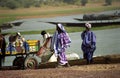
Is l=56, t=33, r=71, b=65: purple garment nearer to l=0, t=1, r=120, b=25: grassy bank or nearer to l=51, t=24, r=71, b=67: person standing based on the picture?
l=51, t=24, r=71, b=67: person standing

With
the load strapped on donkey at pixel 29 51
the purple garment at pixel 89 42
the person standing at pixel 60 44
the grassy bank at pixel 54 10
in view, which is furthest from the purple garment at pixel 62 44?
the grassy bank at pixel 54 10

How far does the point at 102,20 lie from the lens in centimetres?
1677

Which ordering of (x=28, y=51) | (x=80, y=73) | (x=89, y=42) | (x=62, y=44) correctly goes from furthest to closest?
(x=28, y=51), (x=89, y=42), (x=62, y=44), (x=80, y=73)

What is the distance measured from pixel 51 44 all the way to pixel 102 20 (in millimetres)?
4453

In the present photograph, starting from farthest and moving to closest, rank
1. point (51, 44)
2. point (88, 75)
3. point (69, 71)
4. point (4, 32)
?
point (4, 32), point (51, 44), point (69, 71), point (88, 75)

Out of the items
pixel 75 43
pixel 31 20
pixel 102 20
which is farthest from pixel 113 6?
pixel 31 20

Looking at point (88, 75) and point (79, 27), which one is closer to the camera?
point (88, 75)

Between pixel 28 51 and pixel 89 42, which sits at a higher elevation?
pixel 89 42

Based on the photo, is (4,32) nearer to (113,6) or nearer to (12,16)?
(12,16)

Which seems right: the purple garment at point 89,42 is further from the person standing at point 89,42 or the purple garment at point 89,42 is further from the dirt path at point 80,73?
the dirt path at point 80,73

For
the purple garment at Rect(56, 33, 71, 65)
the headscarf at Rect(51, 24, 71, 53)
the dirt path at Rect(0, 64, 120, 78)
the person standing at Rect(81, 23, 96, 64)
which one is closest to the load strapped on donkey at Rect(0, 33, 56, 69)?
the headscarf at Rect(51, 24, 71, 53)

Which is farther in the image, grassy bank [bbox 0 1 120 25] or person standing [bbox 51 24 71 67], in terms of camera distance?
grassy bank [bbox 0 1 120 25]

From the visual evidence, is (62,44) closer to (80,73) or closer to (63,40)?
(63,40)

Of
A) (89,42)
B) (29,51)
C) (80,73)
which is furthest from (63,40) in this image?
(80,73)
